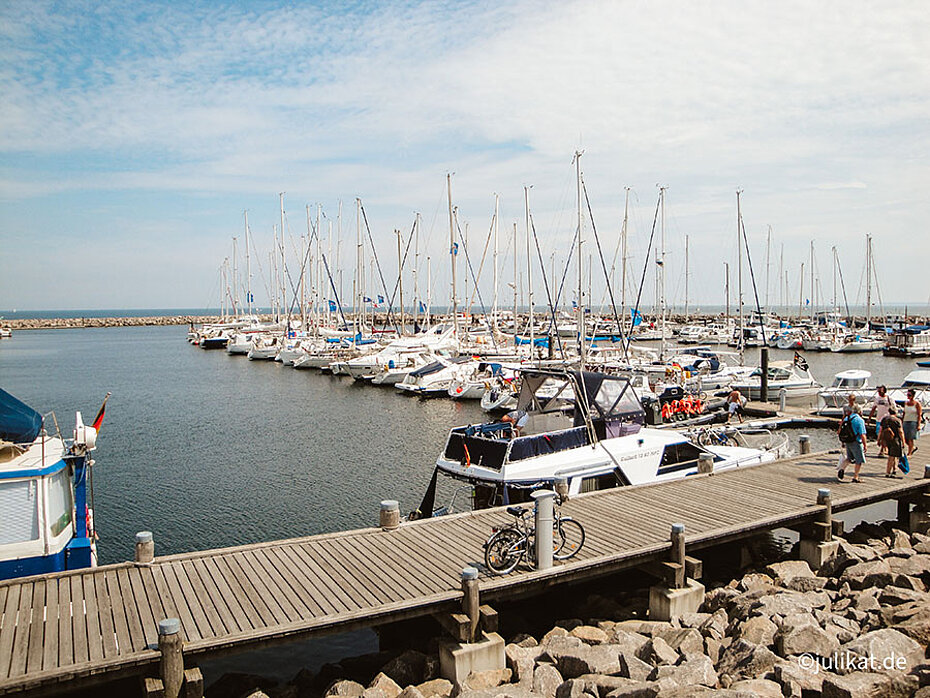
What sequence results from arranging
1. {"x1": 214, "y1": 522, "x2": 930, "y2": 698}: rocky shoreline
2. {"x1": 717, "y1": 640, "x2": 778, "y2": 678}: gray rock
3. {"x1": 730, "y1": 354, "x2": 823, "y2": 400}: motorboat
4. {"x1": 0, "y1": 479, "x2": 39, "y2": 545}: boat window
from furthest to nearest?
{"x1": 730, "y1": 354, "x2": 823, "y2": 400}: motorboat
{"x1": 0, "y1": 479, "x2": 39, "y2": 545}: boat window
{"x1": 717, "y1": 640, "x2": 778, "y2": 678}: gray rock
{"x1": 214, "y1": 522, "x2": 930, "y2": 698}: rocky shoreline

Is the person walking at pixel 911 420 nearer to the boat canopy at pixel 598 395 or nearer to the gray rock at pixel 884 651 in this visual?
the boat canopy at pixel 598 395

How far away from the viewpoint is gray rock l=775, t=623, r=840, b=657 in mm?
10852

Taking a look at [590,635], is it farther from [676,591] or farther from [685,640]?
[676,591]

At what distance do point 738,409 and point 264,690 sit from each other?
103 feet

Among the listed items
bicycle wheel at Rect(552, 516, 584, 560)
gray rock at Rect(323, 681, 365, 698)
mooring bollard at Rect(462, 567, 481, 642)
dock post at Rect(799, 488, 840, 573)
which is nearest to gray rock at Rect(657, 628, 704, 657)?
bicycle wheel at Rect(552, 516, 584, 560)

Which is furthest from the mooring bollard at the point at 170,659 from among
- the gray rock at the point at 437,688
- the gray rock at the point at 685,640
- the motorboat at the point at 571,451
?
the motorboat at the point at 571,451

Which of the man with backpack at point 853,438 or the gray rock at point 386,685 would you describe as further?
the man with backpack at point 853,438

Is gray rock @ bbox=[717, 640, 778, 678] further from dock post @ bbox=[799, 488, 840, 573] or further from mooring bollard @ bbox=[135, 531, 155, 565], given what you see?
mooring bollard @ bbox=[135, 531, 155, 565]

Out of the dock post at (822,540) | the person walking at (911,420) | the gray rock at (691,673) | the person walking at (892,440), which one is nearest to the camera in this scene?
the gray rock at (691,673)

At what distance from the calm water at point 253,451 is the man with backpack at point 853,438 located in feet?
39.9

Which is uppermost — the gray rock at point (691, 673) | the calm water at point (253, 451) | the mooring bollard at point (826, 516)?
the mooring bollard at point (826, 516)

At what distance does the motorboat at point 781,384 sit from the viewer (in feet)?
142

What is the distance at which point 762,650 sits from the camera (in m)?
10.6

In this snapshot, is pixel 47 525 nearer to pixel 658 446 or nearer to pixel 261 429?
pixel 658 446
